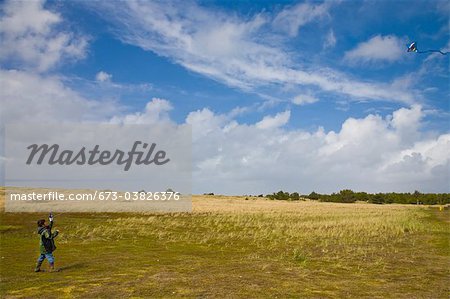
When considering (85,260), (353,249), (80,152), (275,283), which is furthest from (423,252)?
(80,152)

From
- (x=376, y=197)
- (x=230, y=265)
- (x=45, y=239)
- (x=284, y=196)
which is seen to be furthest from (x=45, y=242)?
(x=376, y=197)

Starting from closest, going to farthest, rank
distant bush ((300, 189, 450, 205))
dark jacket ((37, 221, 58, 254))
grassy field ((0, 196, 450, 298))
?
grassy field ((0, 196, 450, 298)) → dark jacket ((37, 221, 58, 254)) → distant bush ((300, 189, 450, 205))

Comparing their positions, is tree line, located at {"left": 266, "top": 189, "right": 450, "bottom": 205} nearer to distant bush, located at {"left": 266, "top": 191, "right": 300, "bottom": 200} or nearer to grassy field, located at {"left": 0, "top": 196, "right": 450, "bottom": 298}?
distant bush, located at {"left": 266, "top": 191, "right": 300, "bottom": 200}

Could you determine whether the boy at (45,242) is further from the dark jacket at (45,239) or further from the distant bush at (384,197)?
the distant bush at (384,197)

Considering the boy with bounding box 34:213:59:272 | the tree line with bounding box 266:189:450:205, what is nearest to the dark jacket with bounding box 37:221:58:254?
the boy with bounding box 34:213:59:272

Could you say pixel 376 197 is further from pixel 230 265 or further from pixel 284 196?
pixel 230 265

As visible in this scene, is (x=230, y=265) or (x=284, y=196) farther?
(x=284, y=196)

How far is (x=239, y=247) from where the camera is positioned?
2645 cm

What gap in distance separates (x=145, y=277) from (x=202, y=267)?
3.21 metres

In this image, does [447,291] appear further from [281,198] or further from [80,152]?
[281,198]

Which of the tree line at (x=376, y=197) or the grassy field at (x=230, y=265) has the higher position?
the tree line at (x=376, y=197)

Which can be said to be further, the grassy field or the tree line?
the tree line

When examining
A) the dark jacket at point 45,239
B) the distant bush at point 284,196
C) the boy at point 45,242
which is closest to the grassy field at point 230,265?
the boy at point 45,242

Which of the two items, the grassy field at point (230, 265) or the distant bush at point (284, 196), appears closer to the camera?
the grassy field at point (230, 265)
